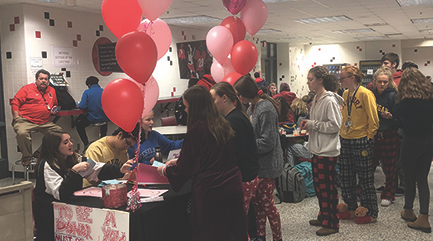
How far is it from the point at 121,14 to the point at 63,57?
4.89 metres

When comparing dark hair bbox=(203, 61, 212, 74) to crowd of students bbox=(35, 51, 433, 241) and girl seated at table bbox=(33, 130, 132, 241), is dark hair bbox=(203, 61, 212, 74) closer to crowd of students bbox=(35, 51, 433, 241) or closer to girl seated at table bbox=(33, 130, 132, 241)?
crowd of students bbox=(35, 51, 433, 241)

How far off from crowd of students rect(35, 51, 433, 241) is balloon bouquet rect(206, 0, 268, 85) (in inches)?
34.9

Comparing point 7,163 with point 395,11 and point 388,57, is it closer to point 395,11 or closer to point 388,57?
point 388,57

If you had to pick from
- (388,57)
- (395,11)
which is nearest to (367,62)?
(395,11)

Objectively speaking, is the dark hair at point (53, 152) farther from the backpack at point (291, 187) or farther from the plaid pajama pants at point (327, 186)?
the backpack at point (291, 187)

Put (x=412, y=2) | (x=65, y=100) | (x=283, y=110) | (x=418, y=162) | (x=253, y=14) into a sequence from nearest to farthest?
(x=418, y=162) < (x=253, y=14) < (x=283, y=110) < (x=65, y=100) < (x=412, y=2)

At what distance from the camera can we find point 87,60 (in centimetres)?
750

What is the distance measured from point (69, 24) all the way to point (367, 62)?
41.1 feet

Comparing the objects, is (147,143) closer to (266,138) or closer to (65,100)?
(266,138)

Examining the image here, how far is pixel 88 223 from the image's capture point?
2334 mm

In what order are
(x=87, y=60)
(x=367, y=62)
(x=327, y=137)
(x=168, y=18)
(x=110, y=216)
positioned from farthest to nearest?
Answer: (x=367, y=62)
(x=168, y=18)
(x=87, y=60)
(x=327, y=137)
(x=110, y=216)

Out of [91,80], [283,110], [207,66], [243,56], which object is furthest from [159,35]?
[91,80]

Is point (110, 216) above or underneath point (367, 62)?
underneath

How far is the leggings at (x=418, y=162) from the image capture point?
143 inches
